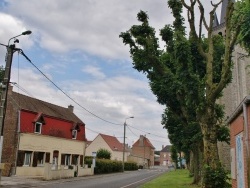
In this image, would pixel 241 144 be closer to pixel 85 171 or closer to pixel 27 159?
pixel 27 159

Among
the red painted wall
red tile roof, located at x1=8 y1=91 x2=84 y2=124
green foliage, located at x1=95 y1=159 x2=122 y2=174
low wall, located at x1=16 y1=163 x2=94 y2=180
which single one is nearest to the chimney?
red tile roof, located at x1=8 y1=91 x2=84 y2=124

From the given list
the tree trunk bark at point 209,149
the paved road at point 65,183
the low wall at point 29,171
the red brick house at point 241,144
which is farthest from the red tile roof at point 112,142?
the red brick house at point 241,144

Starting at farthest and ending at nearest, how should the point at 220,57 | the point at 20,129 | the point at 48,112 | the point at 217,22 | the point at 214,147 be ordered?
1. the point at 217,22
2. the point at 48,112
3. the point at 20,129
4. the point at 220,57
5. the point at 214,147

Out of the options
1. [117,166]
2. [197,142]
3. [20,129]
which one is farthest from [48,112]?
[197,142]

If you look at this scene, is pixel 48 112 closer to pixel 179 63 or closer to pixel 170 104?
pixel 170 104

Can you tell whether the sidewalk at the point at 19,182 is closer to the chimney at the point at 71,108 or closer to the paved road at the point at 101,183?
the paved road at the point at 101,183

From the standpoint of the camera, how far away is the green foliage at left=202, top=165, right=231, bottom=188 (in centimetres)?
1559

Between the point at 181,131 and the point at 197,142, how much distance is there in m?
2.43

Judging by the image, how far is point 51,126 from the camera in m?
38.2

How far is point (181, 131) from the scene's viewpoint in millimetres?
28047

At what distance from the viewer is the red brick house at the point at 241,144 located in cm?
1114

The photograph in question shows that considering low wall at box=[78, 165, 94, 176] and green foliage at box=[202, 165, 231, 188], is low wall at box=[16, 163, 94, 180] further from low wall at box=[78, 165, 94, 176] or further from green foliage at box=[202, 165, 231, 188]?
green foliage at box=[202, 165, 231, 188]

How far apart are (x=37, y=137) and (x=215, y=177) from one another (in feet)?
78.7

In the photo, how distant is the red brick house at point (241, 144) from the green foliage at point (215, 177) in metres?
0.62
